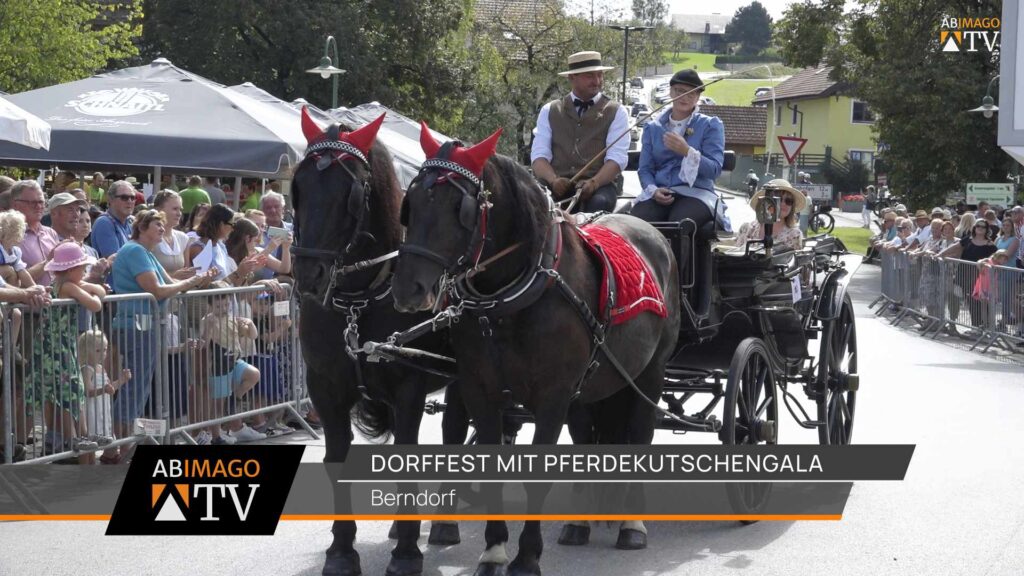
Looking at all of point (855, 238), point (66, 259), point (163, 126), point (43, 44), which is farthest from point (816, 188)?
point (66, 259)

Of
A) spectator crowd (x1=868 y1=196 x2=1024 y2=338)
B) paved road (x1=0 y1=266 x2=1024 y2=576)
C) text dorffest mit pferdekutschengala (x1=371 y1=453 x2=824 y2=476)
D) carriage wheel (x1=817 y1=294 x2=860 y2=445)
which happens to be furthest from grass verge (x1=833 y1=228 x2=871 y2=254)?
text dorffest mit pferdekutschengala (x1=371 y1=453 x2=824 y2=476)

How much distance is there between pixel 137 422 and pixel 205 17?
1224 inches

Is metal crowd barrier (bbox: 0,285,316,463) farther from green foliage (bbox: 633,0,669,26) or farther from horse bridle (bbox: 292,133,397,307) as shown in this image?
green foliage (bbox: 633,0,669,26)

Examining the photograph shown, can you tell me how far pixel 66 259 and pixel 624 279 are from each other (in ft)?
12.1

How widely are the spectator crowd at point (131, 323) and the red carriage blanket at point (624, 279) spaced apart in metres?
2.79

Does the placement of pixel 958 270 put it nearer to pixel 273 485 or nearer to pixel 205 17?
pixel 273 485

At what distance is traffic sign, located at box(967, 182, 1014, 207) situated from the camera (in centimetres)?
3234

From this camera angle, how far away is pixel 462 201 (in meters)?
5.25

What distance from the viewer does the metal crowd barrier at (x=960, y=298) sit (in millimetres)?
17547

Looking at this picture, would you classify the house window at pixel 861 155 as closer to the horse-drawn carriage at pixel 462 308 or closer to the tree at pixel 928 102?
the tree at pixel 928 102

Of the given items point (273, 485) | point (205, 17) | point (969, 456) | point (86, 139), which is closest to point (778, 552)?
point (273, 485)

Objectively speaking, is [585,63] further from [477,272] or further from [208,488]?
[208,488]

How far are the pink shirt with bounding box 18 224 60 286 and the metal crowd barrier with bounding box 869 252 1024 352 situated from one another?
12583mm

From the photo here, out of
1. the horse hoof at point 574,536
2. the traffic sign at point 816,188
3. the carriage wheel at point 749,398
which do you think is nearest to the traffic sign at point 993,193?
the traffic sign at point 816,188
